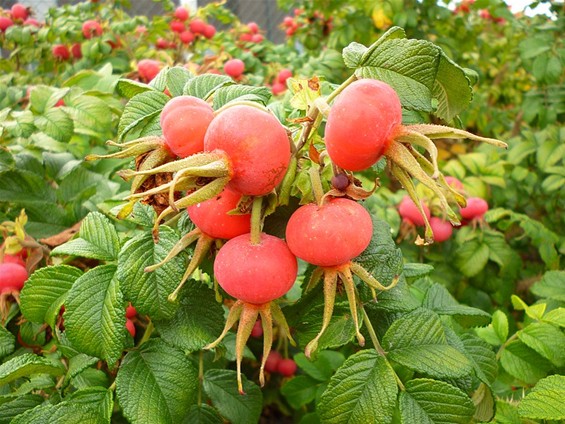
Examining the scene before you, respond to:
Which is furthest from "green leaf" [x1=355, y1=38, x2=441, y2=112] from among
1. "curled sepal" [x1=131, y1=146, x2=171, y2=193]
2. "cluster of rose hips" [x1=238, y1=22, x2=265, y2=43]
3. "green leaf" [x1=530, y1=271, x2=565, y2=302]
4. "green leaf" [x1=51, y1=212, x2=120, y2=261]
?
"cluster of rose hips" [x1=238, y1=22, x2=265, y2=43]

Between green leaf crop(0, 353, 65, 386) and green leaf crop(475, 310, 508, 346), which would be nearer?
green leaf crop(0, 353, 65, 386)

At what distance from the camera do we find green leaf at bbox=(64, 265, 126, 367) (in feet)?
2.64

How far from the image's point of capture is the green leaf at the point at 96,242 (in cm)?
89

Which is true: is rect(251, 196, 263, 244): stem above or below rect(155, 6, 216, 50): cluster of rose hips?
above

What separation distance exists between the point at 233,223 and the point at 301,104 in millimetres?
197

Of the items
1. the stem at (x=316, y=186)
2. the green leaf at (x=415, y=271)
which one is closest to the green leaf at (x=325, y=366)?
the green leaf at (x=415, y=271)

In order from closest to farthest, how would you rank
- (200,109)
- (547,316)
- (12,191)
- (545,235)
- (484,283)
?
(200,109) → (547,316) → (12,191) → (545,235) → (484,283)

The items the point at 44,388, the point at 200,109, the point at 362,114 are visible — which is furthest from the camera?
the point at 44,388

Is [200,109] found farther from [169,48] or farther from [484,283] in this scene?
[169,48]

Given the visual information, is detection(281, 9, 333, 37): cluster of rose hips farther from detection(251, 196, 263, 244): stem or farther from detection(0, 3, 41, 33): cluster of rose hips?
detection(251, 196, 263, 244): stem

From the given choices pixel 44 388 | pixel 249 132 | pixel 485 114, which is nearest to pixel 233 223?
pixel 249 132

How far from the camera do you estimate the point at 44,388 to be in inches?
36.8

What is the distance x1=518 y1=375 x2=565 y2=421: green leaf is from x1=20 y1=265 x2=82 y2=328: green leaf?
2.36ft

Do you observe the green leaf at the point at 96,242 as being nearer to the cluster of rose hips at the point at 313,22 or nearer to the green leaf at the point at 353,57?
the green leaf at the point at 353,57
